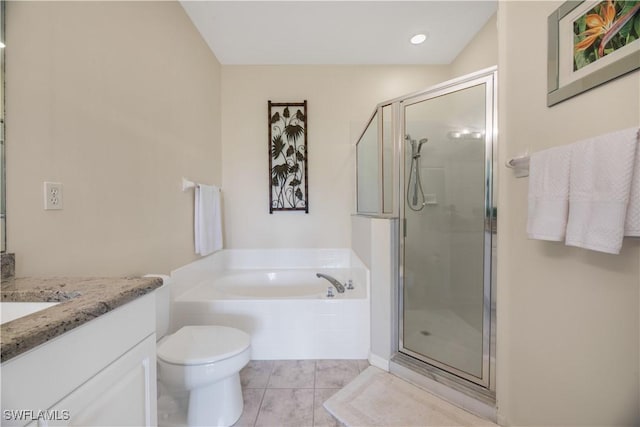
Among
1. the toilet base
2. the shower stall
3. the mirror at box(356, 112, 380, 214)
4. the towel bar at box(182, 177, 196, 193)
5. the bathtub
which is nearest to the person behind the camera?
the toilet base

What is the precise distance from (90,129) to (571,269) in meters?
2.20

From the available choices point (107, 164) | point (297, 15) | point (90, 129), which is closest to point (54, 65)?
point (90, 129)

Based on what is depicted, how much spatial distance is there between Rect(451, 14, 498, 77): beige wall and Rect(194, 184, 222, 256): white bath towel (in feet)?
8.99

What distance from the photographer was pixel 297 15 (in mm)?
1939

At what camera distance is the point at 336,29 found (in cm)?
209

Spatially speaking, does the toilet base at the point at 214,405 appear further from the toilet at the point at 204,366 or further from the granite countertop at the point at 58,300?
the granite countertop at the point at 58,300

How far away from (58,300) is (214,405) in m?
0.98

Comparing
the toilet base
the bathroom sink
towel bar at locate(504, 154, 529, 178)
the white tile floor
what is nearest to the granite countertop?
the bathroom sink

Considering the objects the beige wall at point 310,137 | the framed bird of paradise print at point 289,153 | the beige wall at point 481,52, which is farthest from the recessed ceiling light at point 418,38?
the framed bird of paradise print at point 289,153

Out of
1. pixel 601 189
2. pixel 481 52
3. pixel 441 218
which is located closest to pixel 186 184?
pixel 441 218

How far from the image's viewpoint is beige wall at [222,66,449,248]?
8.61 feet

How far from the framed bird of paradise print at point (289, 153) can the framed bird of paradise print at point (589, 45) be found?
6.72 feet

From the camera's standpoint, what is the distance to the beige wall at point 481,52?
1.97 m

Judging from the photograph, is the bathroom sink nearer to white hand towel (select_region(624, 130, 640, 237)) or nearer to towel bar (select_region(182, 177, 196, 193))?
towel bar (select_region(182, 177, 196, 193))
